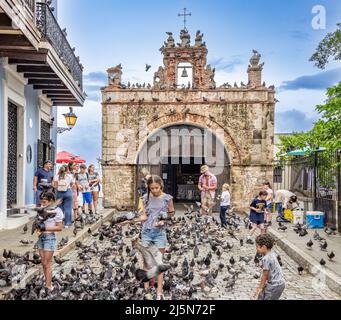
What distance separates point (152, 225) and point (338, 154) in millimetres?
7951

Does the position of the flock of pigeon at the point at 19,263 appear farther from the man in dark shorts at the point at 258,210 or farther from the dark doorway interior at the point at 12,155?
the man in dark shorts at the point at 258,210

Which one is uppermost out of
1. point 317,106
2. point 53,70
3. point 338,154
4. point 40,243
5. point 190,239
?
point 53,70

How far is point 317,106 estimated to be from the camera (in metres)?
9.98

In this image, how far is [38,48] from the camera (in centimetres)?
1039

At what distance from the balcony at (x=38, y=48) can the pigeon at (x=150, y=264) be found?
4.44 m

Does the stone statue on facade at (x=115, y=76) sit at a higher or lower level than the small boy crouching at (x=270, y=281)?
higher

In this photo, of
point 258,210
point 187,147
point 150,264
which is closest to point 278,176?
point 187,147

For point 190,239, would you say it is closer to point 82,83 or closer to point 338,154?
point 338,154

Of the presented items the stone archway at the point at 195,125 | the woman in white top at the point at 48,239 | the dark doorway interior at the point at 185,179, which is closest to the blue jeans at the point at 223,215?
the stone archway at the point at 195,125

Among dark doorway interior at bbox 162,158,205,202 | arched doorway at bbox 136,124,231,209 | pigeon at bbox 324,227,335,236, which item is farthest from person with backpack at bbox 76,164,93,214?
dark doorway interior at bbox 162,158,205,202

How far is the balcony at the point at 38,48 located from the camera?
8.42 metres

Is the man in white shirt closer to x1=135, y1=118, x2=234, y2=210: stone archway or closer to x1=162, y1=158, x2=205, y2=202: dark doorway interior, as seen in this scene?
x1=135, y1=118, x2=234, y2=210: stone archway

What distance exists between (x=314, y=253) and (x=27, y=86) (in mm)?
9106
